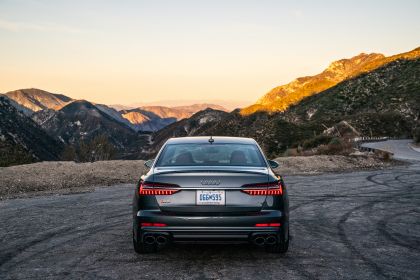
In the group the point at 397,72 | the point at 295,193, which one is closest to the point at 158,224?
the point at 295,193

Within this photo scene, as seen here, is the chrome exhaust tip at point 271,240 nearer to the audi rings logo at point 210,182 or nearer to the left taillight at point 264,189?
the left taillight at point 264,189

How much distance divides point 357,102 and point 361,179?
254 ft

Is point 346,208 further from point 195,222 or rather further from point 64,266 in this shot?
point 64,266

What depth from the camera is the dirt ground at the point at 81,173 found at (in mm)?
15273

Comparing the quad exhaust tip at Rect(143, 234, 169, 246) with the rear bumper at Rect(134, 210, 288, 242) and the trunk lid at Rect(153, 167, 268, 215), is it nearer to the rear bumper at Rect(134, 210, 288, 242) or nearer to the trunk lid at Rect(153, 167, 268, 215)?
the rear bumper at Rect(134, 210, 288, 242)

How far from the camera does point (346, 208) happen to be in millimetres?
10359

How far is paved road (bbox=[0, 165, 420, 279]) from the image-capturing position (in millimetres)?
5289

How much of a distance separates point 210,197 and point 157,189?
616 millimetres

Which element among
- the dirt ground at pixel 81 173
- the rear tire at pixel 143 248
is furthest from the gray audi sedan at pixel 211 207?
the dirt ground at pixel 81 173

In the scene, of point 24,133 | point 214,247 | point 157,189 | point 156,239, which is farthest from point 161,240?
point 24,133

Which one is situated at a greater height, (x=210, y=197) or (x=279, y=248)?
(x=210, y=197)

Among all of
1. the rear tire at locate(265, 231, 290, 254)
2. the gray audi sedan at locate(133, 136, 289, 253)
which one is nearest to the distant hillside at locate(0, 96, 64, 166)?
the rear tire at locate(265, 231, 290, 254)

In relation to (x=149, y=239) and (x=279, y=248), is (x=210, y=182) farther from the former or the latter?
(x=279, y=248)

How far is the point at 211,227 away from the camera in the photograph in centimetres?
523
